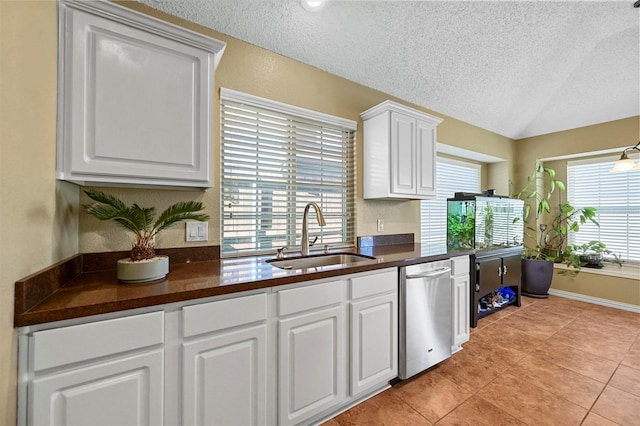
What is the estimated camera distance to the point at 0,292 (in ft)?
2.59

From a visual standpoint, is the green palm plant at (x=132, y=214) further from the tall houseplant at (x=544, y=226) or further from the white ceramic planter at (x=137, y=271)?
the tall houseplant at (x=544, y=226)

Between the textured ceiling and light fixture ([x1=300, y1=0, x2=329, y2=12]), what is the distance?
5 cm

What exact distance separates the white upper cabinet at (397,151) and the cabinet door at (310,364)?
4.43 feet

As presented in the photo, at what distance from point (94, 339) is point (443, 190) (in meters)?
4.13

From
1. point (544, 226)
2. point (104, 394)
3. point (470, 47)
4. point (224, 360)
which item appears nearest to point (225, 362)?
point (224, 360)

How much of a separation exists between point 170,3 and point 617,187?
19.0 ft

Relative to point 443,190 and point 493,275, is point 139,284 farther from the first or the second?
point 443,190

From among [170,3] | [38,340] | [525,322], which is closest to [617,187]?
[525,322]

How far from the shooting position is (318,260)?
86.2 inches

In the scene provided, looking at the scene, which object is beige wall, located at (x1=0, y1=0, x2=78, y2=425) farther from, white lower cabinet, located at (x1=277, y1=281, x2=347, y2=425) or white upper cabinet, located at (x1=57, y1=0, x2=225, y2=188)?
white lower cabinet, located at (x1=277, y1=281, x2=347, y2=425)

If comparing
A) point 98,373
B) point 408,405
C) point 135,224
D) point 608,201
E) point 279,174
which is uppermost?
A: point 279,174

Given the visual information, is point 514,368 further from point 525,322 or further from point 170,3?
point 170,3

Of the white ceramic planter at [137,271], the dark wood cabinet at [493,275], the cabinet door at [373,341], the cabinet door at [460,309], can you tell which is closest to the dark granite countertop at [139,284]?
the white ceramic planter at [137,271]

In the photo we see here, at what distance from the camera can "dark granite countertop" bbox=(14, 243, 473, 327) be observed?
919 mm
